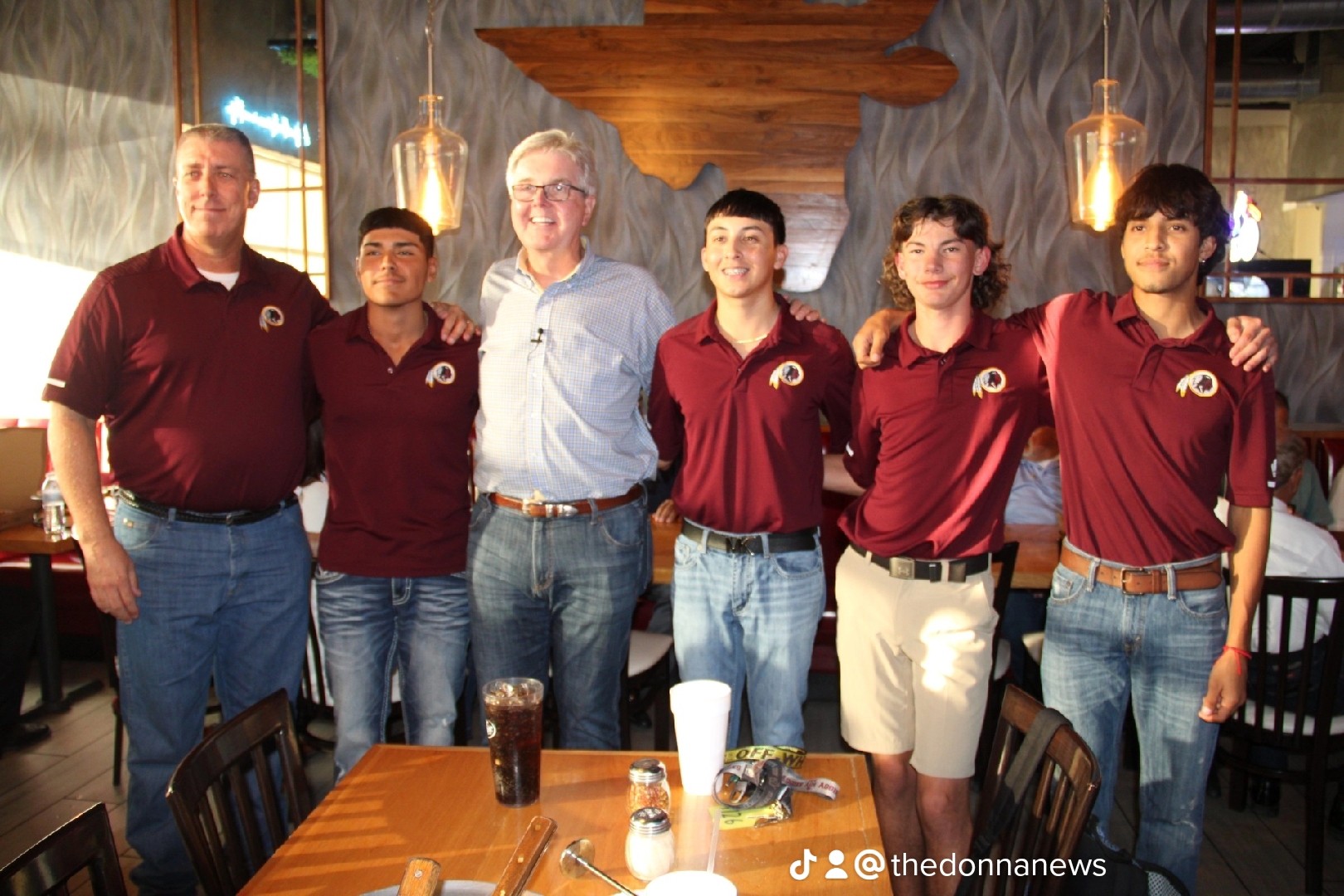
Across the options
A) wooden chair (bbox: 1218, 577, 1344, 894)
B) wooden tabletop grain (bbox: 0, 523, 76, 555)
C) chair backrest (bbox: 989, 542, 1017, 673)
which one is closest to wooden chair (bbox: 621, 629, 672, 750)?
chair backrest (bbox: 989, 542, 1017, 673)

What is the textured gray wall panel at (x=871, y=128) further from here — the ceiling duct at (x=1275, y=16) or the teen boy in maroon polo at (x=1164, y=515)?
the teen boy in maroon polo at (x=1164, y=515)

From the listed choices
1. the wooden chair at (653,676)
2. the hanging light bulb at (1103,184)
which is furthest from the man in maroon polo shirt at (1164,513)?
the hanging light bulb at (1103,184)

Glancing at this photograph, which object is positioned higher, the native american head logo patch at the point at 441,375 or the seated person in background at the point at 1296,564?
the native american head logo patch at the point at 441,375

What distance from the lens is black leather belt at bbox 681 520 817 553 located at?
2203 mm

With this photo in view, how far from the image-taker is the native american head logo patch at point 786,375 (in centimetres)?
224

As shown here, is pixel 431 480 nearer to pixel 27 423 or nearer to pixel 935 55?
pixel 935 55

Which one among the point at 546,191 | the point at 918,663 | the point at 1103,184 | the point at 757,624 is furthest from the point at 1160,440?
the point at 1103,184

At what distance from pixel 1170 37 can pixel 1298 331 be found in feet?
5.87

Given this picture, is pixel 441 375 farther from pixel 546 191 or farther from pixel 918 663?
pixel 918 663

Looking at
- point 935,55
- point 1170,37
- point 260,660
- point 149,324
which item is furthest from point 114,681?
point 1170,37

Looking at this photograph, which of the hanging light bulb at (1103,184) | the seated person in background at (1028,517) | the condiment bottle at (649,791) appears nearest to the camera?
the condiment bottle at (649,791)

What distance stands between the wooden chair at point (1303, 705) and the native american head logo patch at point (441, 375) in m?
2.09

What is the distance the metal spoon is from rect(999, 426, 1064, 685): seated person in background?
2.29m

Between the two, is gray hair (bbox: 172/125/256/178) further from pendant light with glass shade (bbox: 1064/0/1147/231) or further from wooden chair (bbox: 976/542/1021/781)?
pendant light with glass shade (bbox: 1064/0/1147/231)
